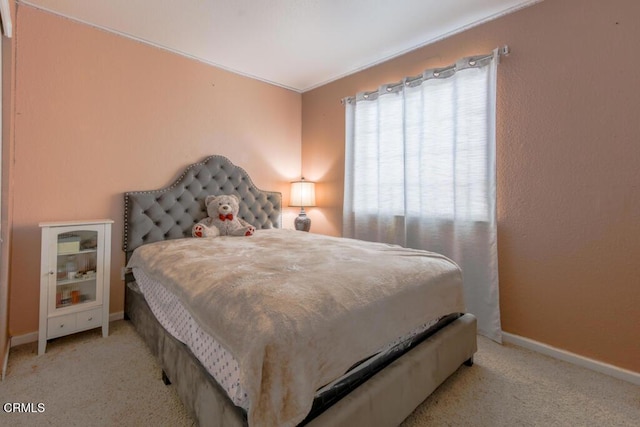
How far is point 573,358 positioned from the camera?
1.99 m

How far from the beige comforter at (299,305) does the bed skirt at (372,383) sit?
136 mm

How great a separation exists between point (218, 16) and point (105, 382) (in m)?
2.66

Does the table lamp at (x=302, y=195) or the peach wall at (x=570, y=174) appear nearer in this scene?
the peach wall at (x=570, y=174)

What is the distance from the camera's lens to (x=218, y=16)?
7.55 ft

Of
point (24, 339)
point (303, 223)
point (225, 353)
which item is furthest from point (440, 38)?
point (24, 339)

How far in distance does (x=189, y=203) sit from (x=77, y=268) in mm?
1007

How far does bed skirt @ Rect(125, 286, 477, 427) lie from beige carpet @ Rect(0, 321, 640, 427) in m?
0.13

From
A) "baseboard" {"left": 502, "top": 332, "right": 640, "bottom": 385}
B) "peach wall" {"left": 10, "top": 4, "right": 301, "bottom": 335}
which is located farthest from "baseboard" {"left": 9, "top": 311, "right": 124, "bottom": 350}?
"baseboard" {"left": 502, "top": 332, "right": 640, "bottom": 385}

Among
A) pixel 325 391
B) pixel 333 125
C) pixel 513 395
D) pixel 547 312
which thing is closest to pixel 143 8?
pixel 333 125

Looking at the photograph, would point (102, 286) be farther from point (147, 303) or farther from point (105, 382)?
point (105, 382)

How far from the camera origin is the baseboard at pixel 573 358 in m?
1.80

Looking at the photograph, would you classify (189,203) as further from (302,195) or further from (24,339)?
(24,339)

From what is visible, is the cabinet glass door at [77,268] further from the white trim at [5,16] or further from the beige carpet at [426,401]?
the white trim at [5,16]

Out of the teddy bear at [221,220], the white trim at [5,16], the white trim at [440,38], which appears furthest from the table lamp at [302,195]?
the white trim at [5,16]
